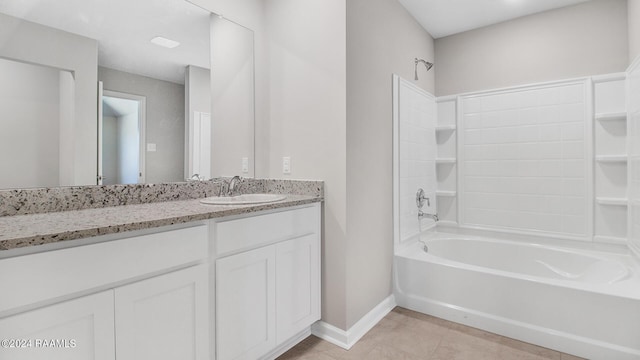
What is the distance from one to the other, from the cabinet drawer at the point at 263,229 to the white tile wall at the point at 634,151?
2291 mm

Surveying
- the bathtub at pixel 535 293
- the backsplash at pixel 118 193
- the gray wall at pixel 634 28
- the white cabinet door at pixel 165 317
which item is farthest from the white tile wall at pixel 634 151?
the white cabinet door at pixel 165 317

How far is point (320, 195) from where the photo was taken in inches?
80.6

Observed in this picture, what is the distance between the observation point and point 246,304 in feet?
5.08

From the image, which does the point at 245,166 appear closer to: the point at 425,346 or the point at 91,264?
the point at 91,264

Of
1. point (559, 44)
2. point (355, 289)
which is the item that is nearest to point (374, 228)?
point (355, 289)

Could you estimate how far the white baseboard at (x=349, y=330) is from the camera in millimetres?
1945

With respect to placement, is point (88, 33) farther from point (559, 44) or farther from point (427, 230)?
point (559, 44)

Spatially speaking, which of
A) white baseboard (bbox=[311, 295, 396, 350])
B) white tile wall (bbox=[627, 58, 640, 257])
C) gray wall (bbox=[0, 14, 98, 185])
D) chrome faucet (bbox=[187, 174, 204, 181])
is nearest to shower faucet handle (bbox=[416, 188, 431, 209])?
white baseboard (bbox=[311, 295, 396, 350])

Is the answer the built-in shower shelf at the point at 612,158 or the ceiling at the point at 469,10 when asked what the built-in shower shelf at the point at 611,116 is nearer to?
the built-in shower shelf at the point at 612,158

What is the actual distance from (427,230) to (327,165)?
165 cm

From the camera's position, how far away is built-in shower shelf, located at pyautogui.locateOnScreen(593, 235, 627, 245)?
2.44m

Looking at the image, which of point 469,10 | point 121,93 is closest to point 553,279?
point 469,10

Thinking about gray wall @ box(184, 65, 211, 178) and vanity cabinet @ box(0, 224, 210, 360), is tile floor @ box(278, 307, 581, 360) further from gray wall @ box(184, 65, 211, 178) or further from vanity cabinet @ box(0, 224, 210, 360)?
gray wall @ box(184, 65, 211, 178)

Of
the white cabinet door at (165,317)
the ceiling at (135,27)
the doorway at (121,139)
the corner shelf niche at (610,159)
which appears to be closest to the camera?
the white cabinet door at (165,317)
